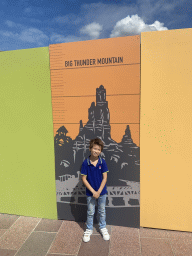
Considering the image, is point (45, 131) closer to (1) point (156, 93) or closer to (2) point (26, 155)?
(2) point (26, 155)

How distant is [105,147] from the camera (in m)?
3.23

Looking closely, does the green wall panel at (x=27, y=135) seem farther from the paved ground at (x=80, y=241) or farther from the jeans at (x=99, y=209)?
the jeans at (x=99, y=209)

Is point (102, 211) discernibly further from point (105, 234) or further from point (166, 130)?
point (166, 130)

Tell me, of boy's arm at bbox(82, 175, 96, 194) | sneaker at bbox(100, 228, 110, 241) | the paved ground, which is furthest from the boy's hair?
the paved ground

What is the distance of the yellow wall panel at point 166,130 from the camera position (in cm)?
290

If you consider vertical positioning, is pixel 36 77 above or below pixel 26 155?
above

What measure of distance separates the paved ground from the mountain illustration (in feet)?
2.78

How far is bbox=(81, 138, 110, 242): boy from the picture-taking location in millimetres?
2973

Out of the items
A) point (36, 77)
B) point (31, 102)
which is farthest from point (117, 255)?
point (36, 77)

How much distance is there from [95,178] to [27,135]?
1.47 meters

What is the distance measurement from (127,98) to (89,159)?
43.9 inches

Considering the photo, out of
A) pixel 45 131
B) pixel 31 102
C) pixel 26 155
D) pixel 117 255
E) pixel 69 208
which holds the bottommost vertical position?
pixel 117 255

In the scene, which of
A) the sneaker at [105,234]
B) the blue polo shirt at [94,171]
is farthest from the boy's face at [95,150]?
the sneaker at [105,234]

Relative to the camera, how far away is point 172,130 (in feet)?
9.98
